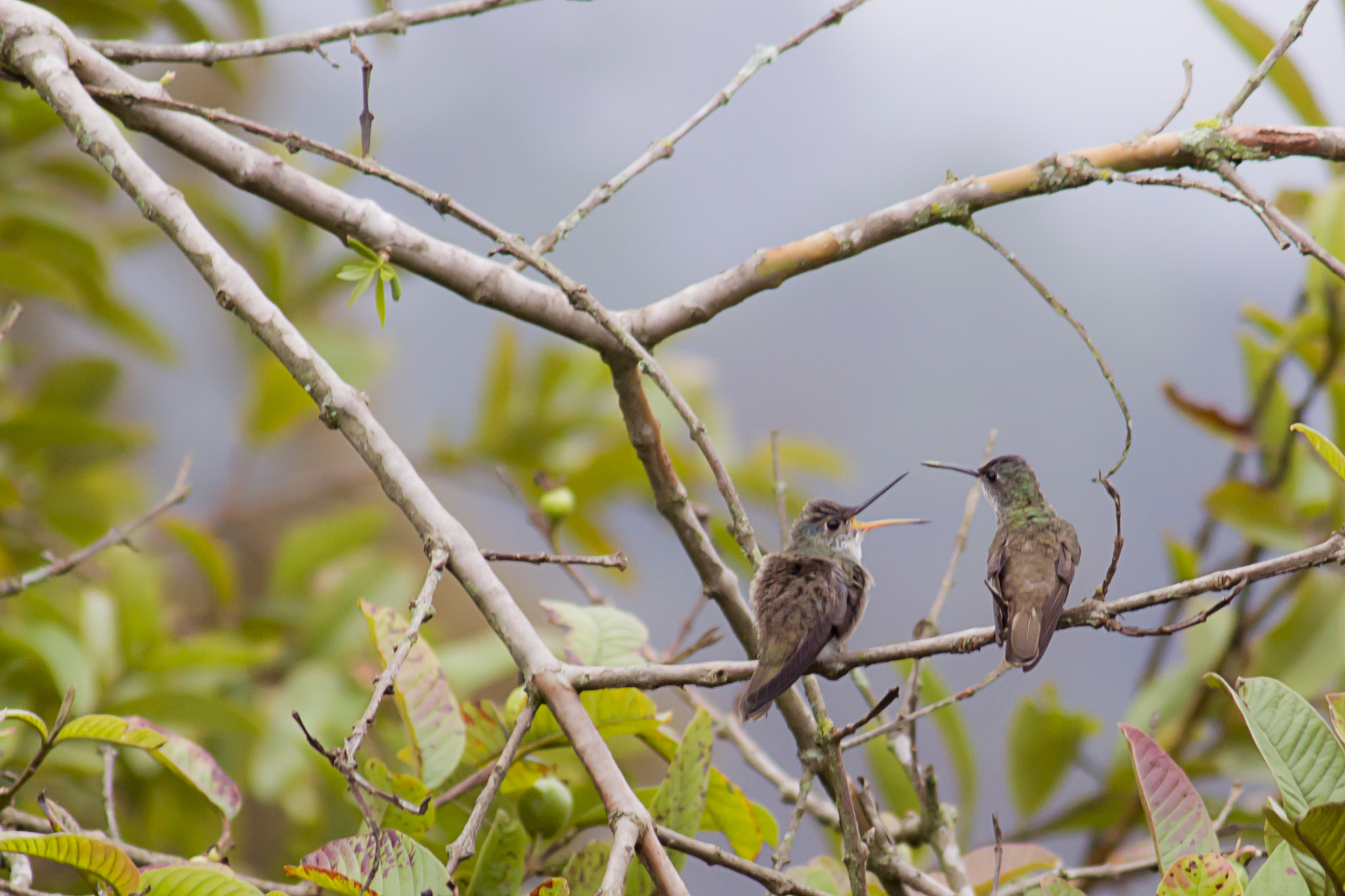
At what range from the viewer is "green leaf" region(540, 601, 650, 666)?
3.69 ft

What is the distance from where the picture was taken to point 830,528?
133cm

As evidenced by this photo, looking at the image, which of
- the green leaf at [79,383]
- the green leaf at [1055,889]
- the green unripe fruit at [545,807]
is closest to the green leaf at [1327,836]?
the green leaf at [1055,889]

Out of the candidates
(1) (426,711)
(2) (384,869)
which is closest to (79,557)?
(1) (426,711)

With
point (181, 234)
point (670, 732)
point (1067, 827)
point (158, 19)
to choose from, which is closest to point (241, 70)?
point (158, 19)

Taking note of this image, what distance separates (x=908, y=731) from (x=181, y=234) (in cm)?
98

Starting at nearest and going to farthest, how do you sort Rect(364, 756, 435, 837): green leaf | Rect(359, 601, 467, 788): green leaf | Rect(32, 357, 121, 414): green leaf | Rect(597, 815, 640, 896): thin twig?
1. Rect(597, 815, 640, 896): thin twig
2. Rect(364, 756, 435, 837): green leaf
3. Rect(359, 601, 467, 788): green leaf
4. Rect(32, 357, 121, 414): green leaf

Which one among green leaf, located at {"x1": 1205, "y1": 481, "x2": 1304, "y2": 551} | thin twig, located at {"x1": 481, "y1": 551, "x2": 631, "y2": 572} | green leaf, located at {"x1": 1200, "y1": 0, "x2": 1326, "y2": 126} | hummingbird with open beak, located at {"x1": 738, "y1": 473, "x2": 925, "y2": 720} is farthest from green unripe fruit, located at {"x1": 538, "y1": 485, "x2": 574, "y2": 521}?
green leaf, located at {"x1": 1200, "y1": 0, "x2": 1326, "y2": 126}

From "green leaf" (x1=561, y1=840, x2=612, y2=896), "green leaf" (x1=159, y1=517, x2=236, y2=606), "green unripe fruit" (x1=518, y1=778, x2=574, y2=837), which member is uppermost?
"green leaf" (x1=159, y1=517, x2=236, y2=606)

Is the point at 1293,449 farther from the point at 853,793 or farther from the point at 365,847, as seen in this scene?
the point at 365,847

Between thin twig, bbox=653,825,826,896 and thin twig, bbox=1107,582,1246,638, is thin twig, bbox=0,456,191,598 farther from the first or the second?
thin twig, bbox=1107,582,1246,638

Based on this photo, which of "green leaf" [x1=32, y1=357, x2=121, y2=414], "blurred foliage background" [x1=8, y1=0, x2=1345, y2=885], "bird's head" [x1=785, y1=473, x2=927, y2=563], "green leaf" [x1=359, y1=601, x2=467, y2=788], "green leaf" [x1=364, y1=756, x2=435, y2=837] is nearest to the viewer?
"green leaf" [x1=364, y1=756, x2=435, y2=837]

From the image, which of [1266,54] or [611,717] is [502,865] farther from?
[1266,54]

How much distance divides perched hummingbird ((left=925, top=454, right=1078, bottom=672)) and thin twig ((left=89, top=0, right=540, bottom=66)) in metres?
0.77

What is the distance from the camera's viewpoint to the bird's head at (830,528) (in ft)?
4.26
